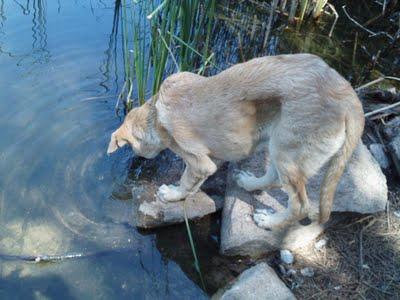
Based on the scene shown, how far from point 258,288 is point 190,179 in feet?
3.68

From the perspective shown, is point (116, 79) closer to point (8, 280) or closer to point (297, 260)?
point (8, 280)

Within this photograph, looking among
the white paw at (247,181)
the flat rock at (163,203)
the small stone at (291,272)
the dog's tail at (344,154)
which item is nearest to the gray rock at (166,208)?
the flat rock at (163,203)

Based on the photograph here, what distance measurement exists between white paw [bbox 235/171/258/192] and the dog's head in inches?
29.0

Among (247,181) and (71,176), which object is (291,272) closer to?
(247,181)

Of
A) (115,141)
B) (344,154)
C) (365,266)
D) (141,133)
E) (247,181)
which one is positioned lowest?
(365,266)

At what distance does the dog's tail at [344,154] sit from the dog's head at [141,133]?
144cm

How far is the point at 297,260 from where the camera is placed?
11.8 feet

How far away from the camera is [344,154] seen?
307cm

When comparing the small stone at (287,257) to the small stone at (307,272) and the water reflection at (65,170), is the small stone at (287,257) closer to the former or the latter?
the small stone at (307,272)

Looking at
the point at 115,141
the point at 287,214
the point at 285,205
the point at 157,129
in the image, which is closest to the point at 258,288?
the point at 287,214

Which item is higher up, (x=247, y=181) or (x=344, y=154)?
(x=344, y=154)

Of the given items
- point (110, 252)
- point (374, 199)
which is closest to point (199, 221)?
point (110, 252)

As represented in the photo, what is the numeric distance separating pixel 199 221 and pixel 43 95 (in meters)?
2.60

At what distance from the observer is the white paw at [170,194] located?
389cm
